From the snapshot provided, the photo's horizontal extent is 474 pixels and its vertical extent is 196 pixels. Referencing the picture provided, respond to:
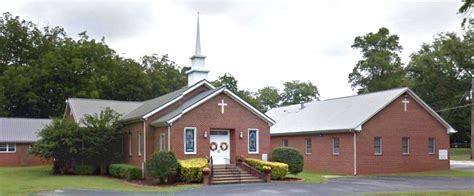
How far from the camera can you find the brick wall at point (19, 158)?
1779 inches

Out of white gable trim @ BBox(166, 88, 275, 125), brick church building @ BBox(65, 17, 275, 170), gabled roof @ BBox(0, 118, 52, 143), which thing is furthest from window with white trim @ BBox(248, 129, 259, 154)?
gabled roof @ BBox(0, 118, 52, 143)

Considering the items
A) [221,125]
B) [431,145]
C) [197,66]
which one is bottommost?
[431,145]

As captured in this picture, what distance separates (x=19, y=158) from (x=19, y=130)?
2791 millimetres

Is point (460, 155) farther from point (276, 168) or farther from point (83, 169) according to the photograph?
point (83, 169)

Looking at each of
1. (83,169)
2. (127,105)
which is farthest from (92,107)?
(83,169)

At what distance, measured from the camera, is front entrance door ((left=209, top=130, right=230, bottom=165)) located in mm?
30844

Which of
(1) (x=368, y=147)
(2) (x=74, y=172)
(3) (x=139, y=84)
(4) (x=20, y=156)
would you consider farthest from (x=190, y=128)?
(3) (x=139, y=84)

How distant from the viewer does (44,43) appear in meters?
62.5

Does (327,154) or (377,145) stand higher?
(377,145)

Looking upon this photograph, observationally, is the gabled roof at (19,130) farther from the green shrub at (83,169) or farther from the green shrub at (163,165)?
the green shrub at (163,165)

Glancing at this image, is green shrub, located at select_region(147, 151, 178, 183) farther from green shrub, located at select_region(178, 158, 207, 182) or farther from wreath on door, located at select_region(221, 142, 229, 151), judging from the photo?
wreath on door, located at select_region(221, 142, 229, 151)

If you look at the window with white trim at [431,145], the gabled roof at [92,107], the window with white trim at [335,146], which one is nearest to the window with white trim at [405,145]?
the window with white trim at [431,145]

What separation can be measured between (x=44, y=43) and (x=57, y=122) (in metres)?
30.8

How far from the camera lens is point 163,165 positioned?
2656 centimetres
